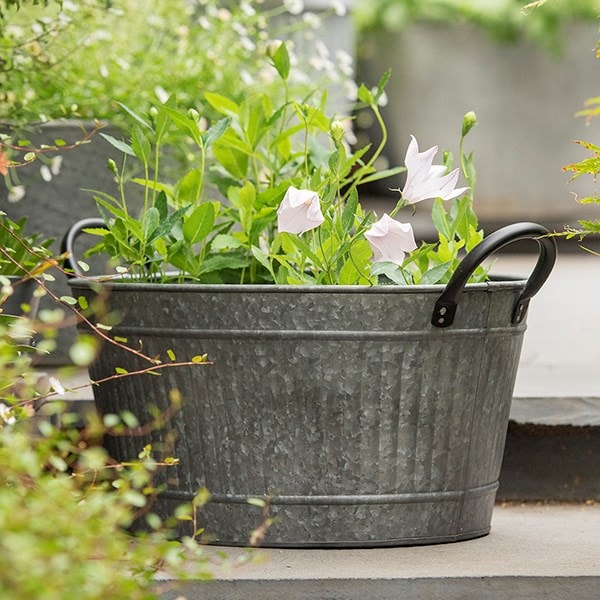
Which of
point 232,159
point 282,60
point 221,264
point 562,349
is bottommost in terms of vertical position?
point 562,349

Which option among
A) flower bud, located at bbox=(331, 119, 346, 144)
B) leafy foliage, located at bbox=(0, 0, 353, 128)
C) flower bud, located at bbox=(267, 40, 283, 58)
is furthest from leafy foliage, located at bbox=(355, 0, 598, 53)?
flower bud, located at bbox=(331, 119, 346, 144)

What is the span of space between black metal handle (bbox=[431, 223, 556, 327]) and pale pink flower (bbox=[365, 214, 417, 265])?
0.07m

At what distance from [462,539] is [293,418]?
1.00 feet

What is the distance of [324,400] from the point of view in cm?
132

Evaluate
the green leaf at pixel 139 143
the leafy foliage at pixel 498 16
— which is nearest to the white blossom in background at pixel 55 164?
the green leaf at pixel 139 143

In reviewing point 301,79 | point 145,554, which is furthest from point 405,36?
point 145,554

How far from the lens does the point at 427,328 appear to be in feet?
4.32

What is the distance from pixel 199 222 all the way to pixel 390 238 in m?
0.25

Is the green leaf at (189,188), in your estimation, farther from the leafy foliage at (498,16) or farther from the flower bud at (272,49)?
the leafy foliage at (498,16)

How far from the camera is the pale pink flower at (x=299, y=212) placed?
1.26 metres

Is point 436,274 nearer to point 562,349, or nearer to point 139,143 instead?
point 139,143

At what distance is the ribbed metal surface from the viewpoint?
4.27 feet

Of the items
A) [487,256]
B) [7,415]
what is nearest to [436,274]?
[487,256]

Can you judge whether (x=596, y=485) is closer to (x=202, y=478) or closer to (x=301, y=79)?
(x=202, y=478)
